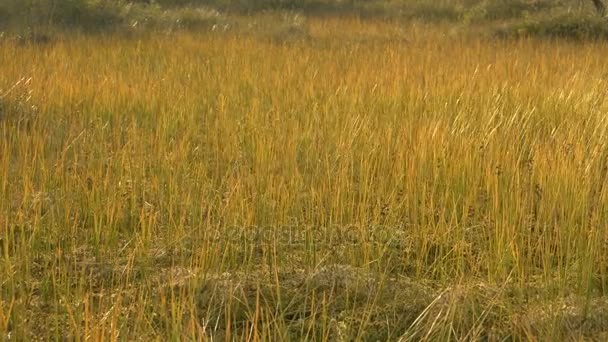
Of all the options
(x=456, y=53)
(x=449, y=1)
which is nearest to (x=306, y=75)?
(x=456, y=53)

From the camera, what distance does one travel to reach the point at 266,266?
252 centimetres

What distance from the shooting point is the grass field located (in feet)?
7.17

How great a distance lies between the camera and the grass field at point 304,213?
2186 millimetres

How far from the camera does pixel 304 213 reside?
3.11 m

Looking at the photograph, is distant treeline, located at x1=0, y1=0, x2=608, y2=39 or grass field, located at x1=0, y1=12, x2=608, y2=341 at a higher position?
grass field, located at x1=0, y1=12, x2=608, y2=341

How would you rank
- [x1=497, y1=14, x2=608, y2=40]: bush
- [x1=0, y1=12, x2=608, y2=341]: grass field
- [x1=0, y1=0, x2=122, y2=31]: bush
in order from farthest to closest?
[x1=0, y1=0, x2=122, y2=31]: bush, [x1=497, y1=14, x2=608, y2=40]: bush, [x1=0, y1=12, x2=608, y2=341]: grass field

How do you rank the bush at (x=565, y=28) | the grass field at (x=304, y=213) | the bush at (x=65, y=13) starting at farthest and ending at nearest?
1. the bush at (x=65, y=13)
2. the bush at (x=565, y=28)
3. the grass field at (x=304, y=213)

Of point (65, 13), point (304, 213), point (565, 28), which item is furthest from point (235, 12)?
point (304, 213)

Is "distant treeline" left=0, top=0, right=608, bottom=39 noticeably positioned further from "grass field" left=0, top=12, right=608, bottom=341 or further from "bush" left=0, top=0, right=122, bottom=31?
"grass field" left=0, top=12, right=608, bottom=341

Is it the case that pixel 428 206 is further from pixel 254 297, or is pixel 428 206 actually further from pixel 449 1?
pixel 449 1

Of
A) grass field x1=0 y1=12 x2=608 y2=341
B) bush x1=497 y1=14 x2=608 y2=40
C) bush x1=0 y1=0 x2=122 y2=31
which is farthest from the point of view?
bush x1=0 y1=0 x2=122 y2=31

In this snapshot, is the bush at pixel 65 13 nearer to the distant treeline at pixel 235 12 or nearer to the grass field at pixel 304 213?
the distant treeline at pixel 235 12

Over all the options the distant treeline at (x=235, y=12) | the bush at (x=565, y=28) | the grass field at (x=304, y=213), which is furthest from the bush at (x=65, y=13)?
the bush at (x=565, y=28)

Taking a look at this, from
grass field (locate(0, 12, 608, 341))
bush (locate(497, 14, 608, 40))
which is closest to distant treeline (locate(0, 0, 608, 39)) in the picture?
bush (locate(497, 14, 608, 40))
